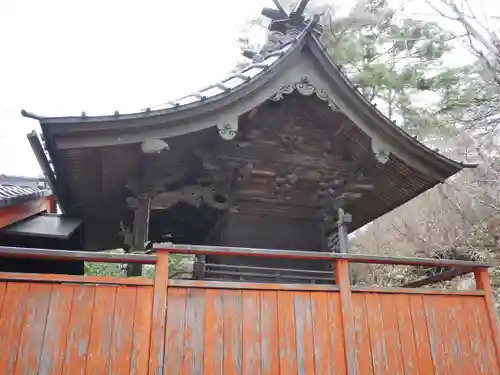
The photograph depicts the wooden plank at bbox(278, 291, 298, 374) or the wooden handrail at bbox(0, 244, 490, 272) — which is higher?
the wooden handrail at bbox(0, 244, 490, 272)

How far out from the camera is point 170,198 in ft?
15.8

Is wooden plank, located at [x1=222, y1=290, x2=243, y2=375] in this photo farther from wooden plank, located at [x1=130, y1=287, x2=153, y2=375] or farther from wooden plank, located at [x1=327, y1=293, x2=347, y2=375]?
wooden plank, located at [x1=327, y1=293, x2=347, y2=375]

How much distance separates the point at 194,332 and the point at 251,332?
0.43 m

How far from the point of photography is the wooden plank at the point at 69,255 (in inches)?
114

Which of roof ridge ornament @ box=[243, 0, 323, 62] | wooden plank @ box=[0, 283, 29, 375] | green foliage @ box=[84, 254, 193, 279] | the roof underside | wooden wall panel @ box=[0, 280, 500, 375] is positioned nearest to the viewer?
wooden plank @ box=[0, 283, 29, 375]

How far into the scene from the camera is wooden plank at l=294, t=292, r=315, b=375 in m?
3.15

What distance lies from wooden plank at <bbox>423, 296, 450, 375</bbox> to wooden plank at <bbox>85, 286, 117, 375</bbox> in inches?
100

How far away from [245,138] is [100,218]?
2648 millimetres

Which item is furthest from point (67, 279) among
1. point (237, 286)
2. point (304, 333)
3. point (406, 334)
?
point (406, 334)

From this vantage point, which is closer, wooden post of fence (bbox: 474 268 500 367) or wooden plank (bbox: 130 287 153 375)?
wooden plank (bbox: 130 287 153 375)

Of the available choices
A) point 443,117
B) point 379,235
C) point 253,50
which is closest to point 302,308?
point 253,50

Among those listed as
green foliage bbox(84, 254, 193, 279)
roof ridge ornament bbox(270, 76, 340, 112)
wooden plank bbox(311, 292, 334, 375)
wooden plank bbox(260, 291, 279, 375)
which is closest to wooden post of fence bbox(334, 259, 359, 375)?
wooden plank bbox(311, 292, 334, 375)

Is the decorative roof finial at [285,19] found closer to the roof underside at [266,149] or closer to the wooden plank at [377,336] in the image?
the roof underside at [266,149]

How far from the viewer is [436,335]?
11.4 ft
